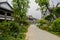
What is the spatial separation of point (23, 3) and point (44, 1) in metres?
4.96

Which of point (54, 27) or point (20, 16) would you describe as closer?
point (54, 27)

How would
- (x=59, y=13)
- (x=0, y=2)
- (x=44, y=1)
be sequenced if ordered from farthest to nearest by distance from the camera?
(x=0, y=2)
(x=44, y=1)
(x=59, y=13)

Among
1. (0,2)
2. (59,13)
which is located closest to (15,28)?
(59,13)

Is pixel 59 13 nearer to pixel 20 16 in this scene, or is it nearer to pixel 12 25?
pixel 20 16

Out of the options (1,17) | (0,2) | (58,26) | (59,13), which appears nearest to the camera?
(58,26)

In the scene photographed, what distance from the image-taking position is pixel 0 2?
143 feet

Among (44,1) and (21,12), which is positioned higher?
(44,1)

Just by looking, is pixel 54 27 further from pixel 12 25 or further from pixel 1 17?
pixel 1 17

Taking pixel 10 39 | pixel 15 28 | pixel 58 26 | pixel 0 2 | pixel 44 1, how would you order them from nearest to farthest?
pixel 10 39 → pixel 15 28 → pixel 58 26 → pixel 44 1 → pixel 0 2

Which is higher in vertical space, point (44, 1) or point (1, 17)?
point (44, 1)

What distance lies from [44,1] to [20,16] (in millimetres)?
6764

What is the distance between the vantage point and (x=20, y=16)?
4153 cm

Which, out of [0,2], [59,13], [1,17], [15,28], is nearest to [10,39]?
[15,28]

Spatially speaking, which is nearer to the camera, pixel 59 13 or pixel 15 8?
pixel 59 13
